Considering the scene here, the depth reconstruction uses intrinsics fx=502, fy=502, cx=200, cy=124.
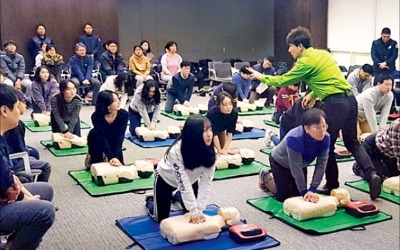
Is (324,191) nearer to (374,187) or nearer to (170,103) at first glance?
(374,187)

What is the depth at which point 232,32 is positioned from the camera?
11188 millimetres

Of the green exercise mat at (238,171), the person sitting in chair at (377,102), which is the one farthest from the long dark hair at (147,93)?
the person sitting in chair at (377,102)

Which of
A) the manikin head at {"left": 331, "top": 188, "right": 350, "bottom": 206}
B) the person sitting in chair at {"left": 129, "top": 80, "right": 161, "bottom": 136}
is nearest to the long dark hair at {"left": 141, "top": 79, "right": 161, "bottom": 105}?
the person sitting in chair at {"left": 129, "top": 80, "right": 161, "bottom": 136}

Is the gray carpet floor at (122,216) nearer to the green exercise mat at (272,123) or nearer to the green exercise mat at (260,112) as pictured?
the green exercise mat at (272,123)

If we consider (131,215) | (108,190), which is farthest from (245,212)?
(108,190)

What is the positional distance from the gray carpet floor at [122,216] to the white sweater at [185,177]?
380mm

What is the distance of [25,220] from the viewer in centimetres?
217

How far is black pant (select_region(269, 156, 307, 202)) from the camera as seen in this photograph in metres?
3.24

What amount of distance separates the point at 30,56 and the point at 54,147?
4479 millimetres

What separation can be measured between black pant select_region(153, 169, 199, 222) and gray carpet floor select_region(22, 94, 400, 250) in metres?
0.24

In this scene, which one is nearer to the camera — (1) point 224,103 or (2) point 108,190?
(2) point 108,190

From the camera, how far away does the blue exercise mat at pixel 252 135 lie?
5457 millimetres

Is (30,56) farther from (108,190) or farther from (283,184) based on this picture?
(283,184)

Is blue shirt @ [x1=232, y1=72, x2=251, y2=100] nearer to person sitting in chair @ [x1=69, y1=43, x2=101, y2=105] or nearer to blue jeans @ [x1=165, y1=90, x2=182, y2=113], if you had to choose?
blue jeans @ [x1=165, y1=90, x2=182, y2=113]
